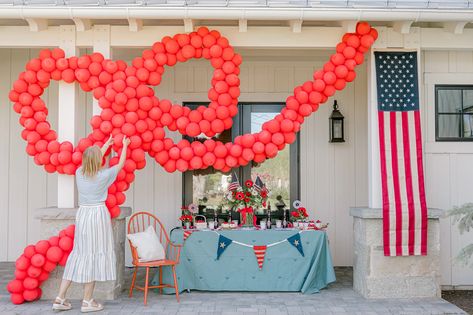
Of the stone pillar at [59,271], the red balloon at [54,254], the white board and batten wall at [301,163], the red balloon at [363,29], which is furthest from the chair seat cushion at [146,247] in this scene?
the red balloon at [363,29]

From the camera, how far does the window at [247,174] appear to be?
7.23 m

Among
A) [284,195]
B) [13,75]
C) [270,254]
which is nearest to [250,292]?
[270,254]

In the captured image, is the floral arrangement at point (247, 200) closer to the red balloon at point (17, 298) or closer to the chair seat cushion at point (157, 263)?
the chair seat cushion at point (157, 263)

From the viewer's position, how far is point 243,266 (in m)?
5.63

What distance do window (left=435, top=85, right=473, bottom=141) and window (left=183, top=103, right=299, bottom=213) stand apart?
6.53ft

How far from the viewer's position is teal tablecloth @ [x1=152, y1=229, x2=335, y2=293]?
5621mm

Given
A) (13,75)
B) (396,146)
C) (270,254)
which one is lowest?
(270,254)

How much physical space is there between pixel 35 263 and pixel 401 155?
12.2 feet

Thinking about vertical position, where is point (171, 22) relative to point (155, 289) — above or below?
above

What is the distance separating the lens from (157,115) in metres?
5.23

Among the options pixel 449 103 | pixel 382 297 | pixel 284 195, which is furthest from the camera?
pixel 284 195

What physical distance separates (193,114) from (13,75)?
3.39 metres

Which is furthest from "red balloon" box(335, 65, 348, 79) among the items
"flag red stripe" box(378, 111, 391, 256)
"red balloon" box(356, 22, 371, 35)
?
"flag red stripe" box(378, 111, 391, 256)

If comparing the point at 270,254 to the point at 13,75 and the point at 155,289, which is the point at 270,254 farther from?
the point at 13,75
